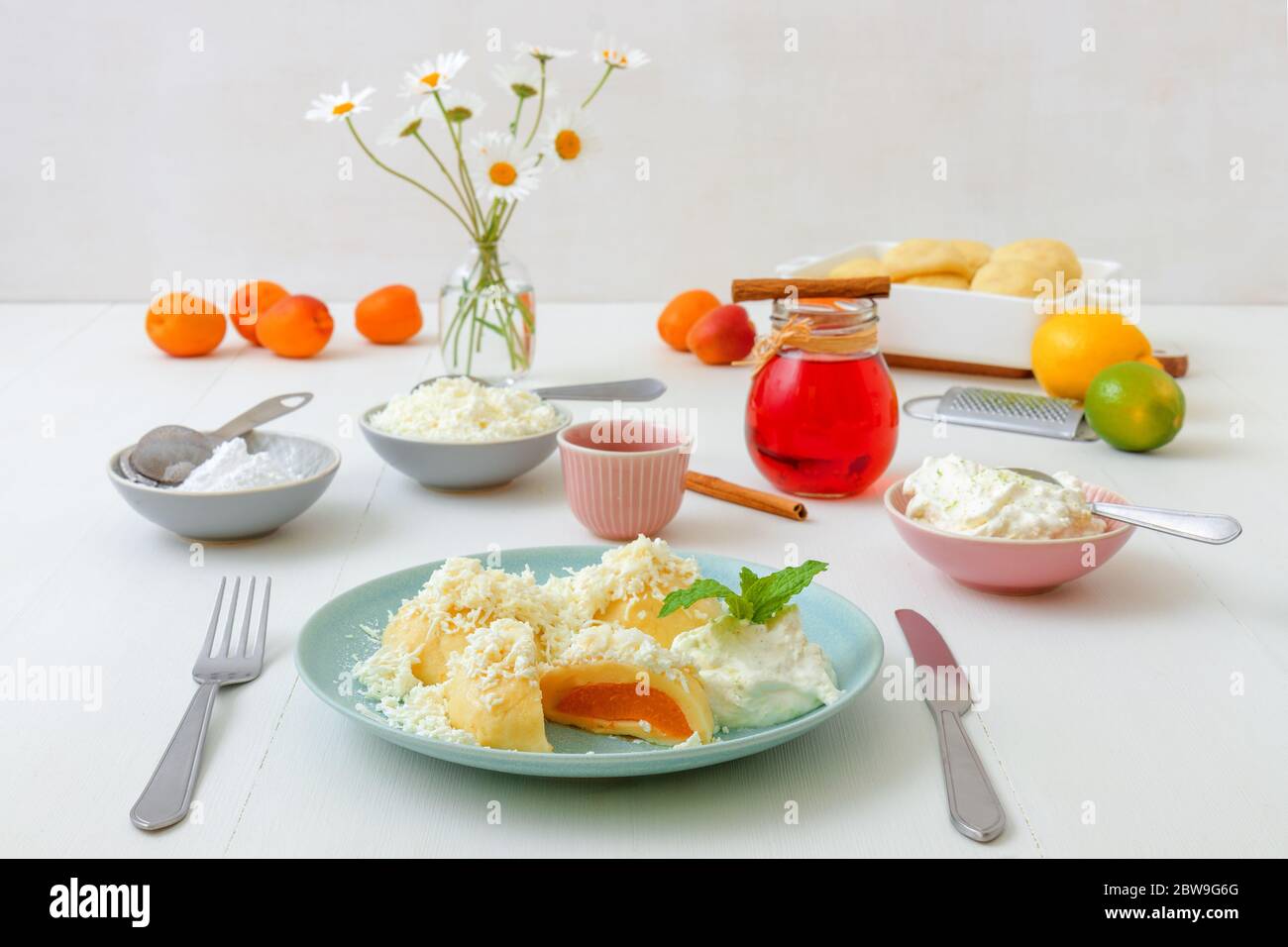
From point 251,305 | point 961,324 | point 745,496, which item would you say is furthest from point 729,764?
point 251,305

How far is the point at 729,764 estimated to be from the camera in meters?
0.90

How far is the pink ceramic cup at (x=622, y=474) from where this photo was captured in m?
1.33

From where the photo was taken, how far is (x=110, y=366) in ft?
7.11

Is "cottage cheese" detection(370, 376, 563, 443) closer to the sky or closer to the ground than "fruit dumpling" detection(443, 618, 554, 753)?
closer to the sky

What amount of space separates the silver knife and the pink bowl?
0.07m

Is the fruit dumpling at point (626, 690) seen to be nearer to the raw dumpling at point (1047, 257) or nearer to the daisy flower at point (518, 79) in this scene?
the daisy flower at point (518, 79)

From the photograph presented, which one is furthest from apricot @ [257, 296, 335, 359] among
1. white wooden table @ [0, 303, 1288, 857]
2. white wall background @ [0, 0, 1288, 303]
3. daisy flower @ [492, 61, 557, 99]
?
white wall background @ [0, 0, 1288, 303]

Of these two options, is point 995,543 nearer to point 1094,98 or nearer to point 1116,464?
point 1116,464

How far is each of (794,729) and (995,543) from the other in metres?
0.37

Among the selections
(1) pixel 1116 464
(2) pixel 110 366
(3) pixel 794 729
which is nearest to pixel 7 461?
(2) pixel 110 366

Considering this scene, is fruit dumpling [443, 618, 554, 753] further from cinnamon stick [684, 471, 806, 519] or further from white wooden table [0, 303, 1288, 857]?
cinnamon stick [684, 471, 806, 519]
